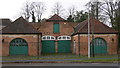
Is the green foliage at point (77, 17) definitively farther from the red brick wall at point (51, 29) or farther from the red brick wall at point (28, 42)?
the red brick wall at point (28, 42)

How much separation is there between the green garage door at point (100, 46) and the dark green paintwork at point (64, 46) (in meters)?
8.57

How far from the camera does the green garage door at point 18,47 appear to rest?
31906 millimetres

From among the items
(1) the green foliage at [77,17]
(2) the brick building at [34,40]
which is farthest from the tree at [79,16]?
(2) the brick building at [34,40]

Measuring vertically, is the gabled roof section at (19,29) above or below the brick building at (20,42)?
above

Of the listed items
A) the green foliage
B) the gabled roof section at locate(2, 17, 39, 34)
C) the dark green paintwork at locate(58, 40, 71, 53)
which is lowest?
the dark green paintwork at locate(58, 40, 71, 53)

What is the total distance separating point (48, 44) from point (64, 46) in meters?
3.14

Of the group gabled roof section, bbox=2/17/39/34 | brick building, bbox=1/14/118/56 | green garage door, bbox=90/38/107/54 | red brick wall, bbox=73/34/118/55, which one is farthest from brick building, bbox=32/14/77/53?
green garage door, bbox=90/38/107/54

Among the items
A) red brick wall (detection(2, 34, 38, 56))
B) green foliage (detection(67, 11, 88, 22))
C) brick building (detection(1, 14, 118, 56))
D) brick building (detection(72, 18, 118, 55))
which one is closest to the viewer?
red brick wall (detection(2, 34, 38, 56))

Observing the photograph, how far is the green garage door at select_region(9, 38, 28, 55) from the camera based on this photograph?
105 ft

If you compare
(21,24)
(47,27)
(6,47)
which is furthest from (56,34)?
(6,47)

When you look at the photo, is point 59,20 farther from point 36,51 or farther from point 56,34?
point 36,51

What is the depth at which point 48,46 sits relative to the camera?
40812 millimetres

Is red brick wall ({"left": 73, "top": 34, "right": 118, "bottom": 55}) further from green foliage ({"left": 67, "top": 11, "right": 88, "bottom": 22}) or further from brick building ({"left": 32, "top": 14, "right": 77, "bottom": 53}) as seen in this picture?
green foliage ({"left": 67, "top": 11, "right": 88, "bottom": 22})

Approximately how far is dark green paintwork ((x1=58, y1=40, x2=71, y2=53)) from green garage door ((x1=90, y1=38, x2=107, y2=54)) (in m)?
8.57
